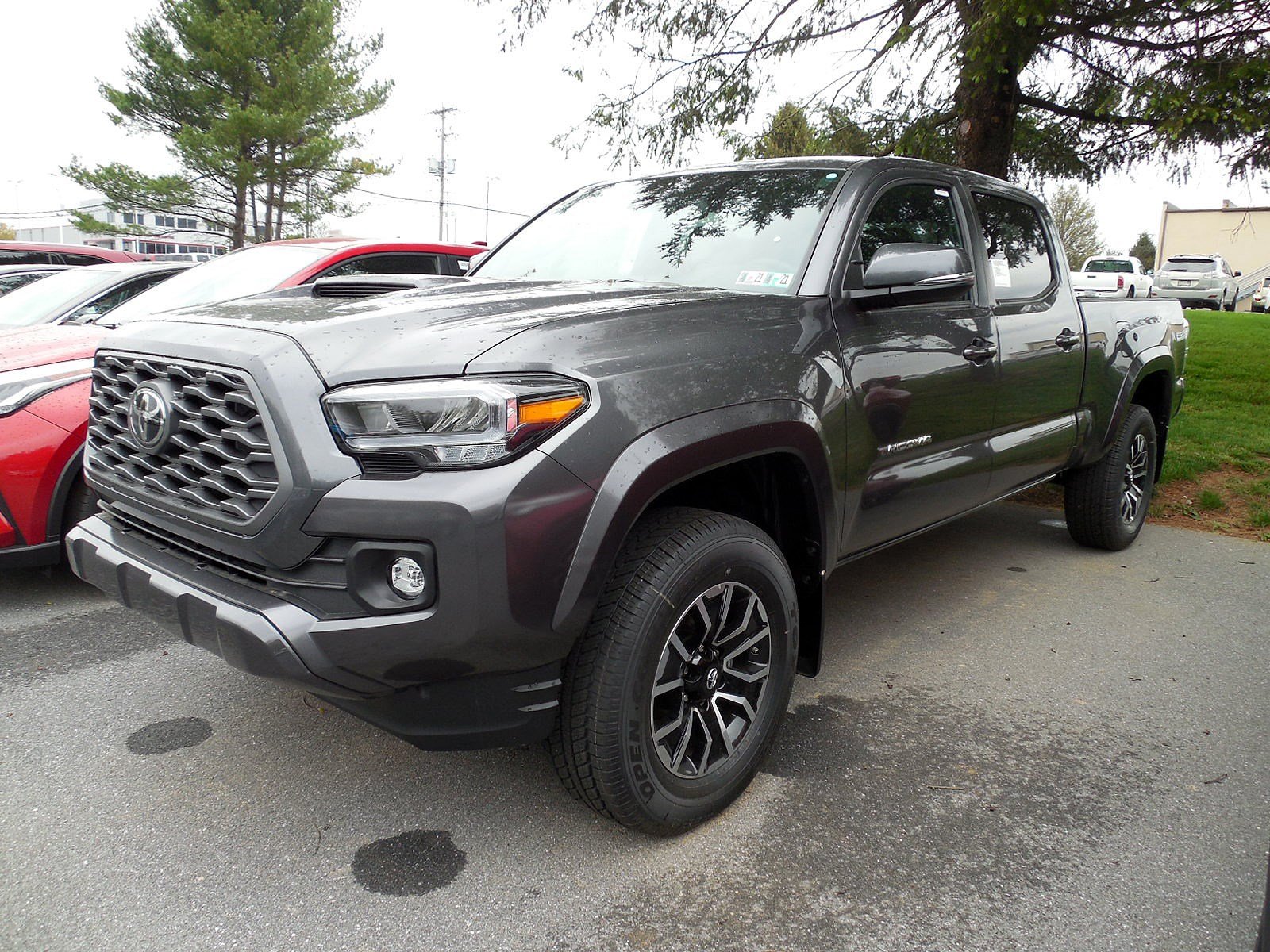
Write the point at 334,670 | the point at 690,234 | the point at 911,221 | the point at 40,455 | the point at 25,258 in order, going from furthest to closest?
the point at 25,258 < the point at 40,455 < the point at 911,221 < the point at 690,234 < the point at 334,670

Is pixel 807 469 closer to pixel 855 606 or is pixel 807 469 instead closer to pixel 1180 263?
pixel 855 606

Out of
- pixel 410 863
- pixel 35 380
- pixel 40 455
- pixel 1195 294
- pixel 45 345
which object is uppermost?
pixel 1195 294

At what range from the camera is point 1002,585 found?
464 cm

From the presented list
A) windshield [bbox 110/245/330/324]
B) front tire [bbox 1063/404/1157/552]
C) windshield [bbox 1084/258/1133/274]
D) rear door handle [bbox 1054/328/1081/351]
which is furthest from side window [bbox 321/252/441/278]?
windshield [bbox 1084/258/1133/274]

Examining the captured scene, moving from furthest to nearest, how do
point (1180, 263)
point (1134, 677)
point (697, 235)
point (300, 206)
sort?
1. point (1180, 263)
2. point (300, 206)
3. point (1134, 677)
4. point (697, 235)

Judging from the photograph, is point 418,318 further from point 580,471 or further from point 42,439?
point 42,439

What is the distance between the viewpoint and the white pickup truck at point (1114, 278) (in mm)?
24875

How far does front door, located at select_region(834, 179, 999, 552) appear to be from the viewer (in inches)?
115

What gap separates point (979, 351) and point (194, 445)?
8.64 feet

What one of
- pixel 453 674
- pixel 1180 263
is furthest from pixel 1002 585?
pixel 1180 263

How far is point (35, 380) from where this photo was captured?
3.80m

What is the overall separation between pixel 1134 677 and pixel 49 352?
456 cm

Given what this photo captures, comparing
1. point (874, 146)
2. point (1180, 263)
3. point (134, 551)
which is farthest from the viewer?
point (1180, 263)

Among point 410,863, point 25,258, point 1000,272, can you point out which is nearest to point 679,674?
point 410,863
